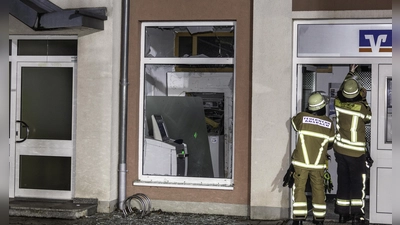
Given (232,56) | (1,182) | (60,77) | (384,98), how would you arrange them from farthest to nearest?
1. (60,77)
2. (232,56)
3. (384,98)
4. (1,182)

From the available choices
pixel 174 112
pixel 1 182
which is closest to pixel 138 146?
pixel 174 112

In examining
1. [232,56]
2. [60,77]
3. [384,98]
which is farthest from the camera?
[60,77]

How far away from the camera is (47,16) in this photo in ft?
29.3

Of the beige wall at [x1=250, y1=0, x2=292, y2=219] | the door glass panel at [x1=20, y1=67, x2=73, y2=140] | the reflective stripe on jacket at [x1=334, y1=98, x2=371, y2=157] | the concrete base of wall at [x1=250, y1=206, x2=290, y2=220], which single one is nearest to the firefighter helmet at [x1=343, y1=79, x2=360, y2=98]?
the reflective stripe on jacket at [x1=334, y1=98, x2=371, y2=157]

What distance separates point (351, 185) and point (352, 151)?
1.56ft

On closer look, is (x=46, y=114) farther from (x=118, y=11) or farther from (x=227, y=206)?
(x=227, y=206)

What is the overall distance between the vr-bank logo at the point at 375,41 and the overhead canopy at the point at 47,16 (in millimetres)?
3913

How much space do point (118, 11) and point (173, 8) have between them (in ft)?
2.88

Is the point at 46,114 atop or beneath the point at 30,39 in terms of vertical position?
beneath

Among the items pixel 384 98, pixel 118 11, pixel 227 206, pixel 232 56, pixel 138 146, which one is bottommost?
pixel 227 206

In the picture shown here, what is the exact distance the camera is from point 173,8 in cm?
948

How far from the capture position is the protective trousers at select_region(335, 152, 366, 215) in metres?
8.59

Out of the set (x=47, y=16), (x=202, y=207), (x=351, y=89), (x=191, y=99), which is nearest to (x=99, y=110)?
(x=191, y=99)

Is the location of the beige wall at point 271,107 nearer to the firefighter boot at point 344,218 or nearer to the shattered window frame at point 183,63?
the shattered window frame at point 183,63
